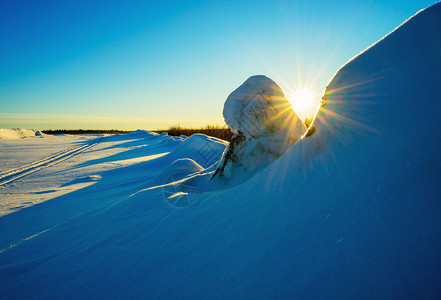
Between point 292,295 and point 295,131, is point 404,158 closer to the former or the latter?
point 292,295

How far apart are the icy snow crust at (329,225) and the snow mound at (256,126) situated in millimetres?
1209

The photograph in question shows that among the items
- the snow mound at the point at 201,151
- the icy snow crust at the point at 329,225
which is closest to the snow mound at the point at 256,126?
the icy snow crust at the point at 329,225

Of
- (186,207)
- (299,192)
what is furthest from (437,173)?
(186,207)

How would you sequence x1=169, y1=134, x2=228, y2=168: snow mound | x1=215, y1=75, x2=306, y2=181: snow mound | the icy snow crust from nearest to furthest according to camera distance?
the icy snow crust → x1=215, y1=75, x2=306, y2=181: snow mound → x1=169, y1=134, x2=228, y2=168: snow mound

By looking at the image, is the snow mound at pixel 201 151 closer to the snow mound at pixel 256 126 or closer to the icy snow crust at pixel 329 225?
the snow mound at pixel 256 126

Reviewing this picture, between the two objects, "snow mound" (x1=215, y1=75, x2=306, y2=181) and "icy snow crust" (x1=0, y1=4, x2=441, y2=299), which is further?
"snow mound" (x1=215, y1=75, x2=306, y2=181)

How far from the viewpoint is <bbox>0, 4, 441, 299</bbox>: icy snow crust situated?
717mm

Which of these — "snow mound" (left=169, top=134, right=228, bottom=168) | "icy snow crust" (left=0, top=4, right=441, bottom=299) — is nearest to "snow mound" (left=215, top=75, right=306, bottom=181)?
"icy snow crust" (left=0, top=4, right=441, bottom=299)

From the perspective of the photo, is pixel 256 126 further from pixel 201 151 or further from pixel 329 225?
pixel 201 151

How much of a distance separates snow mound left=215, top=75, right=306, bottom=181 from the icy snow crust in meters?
1.21

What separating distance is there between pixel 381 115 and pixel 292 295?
3.00 feet

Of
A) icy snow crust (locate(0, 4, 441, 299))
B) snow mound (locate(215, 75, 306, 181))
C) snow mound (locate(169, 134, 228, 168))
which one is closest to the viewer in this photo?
icy snow crust (locate(0, 4, 441, 299))

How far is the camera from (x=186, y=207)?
5.95ft

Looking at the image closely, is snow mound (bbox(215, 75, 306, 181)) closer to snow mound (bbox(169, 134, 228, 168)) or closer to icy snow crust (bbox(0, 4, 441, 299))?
icy snow crust (bbox(0, 4, 441, 299))
